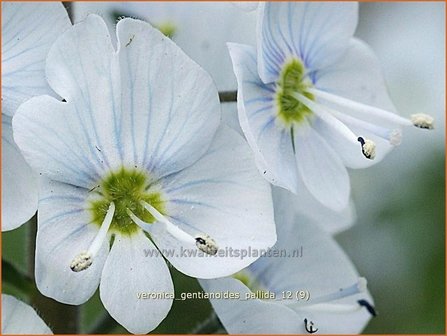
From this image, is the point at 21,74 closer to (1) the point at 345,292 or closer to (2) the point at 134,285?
(2) the point at 134,285

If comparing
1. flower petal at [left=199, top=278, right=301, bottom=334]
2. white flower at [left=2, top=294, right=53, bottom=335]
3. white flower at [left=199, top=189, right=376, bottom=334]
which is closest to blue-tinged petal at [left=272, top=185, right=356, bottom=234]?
white flower at [left=199, top=189, right=376, bottom=334]

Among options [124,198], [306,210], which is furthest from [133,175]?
[306,210]

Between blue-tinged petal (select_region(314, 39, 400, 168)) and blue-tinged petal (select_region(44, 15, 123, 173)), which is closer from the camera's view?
blue-tinged petal (select_region(44, 15, 123, 173))

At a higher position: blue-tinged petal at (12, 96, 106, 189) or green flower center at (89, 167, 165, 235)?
blue-tinged petal at (12, 96, 106, 189)

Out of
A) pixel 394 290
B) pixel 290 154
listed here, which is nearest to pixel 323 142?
pixel 290 154

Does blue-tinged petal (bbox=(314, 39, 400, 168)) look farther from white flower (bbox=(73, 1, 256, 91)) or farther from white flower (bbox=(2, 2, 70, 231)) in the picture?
white flower (bbox=(2, 2, 70, 231))

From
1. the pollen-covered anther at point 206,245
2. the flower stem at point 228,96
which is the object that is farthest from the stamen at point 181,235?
the flower stem at point 228,96

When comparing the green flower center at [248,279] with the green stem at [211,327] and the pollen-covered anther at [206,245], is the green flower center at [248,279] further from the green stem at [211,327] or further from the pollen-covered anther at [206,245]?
the pollen-covered anther at [206,245]
